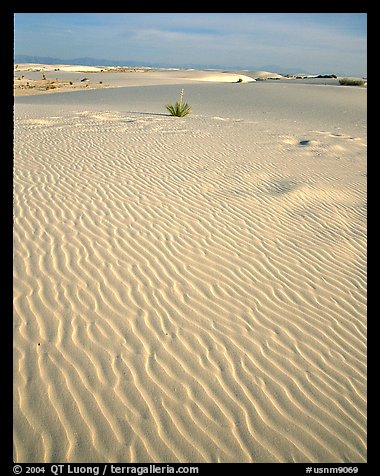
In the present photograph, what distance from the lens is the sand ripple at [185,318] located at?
103 inches

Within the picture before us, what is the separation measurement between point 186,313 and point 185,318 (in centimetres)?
8

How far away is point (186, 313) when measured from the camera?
3.76 meters

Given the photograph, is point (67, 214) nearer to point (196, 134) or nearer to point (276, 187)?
point (276, 187)

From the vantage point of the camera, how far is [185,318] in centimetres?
369

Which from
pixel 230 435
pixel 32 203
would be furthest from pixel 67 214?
pixel 230 435

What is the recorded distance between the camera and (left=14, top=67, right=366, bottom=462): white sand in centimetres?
263

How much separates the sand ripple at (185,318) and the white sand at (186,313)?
0.05 ft

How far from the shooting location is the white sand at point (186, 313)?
2.63 m

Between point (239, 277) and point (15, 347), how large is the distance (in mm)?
2558

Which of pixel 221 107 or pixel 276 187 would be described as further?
pixel 221 107

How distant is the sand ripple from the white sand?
0.01 meters
